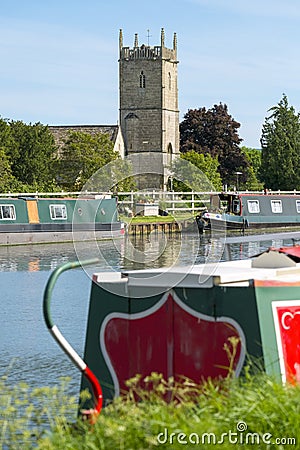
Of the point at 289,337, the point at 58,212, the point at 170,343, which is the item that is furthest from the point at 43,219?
the point at 170,343

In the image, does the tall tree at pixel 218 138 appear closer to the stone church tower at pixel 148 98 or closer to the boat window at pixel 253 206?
the stone church tower at pixel 148 98

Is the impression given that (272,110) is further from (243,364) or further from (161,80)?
(243,364)

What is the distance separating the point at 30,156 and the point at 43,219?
20.3m

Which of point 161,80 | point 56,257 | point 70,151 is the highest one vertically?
point 161,80

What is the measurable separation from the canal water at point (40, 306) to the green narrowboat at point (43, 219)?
15.3 feet

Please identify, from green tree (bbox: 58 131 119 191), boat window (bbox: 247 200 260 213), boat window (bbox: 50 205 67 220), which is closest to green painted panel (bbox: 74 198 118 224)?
boat window (bbox: 50 205 67 220)

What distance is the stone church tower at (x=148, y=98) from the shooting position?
90.0m

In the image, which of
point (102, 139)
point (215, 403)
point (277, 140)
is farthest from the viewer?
point (277, 140)

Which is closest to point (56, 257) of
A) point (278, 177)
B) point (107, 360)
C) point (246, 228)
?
point (246, 228)

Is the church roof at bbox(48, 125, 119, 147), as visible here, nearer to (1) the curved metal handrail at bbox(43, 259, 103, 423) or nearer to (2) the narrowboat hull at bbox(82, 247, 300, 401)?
(2) the narrowboat hull at bbox(82, 247, 300, 401)

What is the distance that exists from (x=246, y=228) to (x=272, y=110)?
29297 mm

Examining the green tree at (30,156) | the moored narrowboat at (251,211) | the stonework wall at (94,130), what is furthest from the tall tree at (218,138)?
the moored narrowboat at (251,211)

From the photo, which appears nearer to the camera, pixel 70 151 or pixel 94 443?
pixel 94 443

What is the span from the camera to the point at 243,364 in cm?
603
